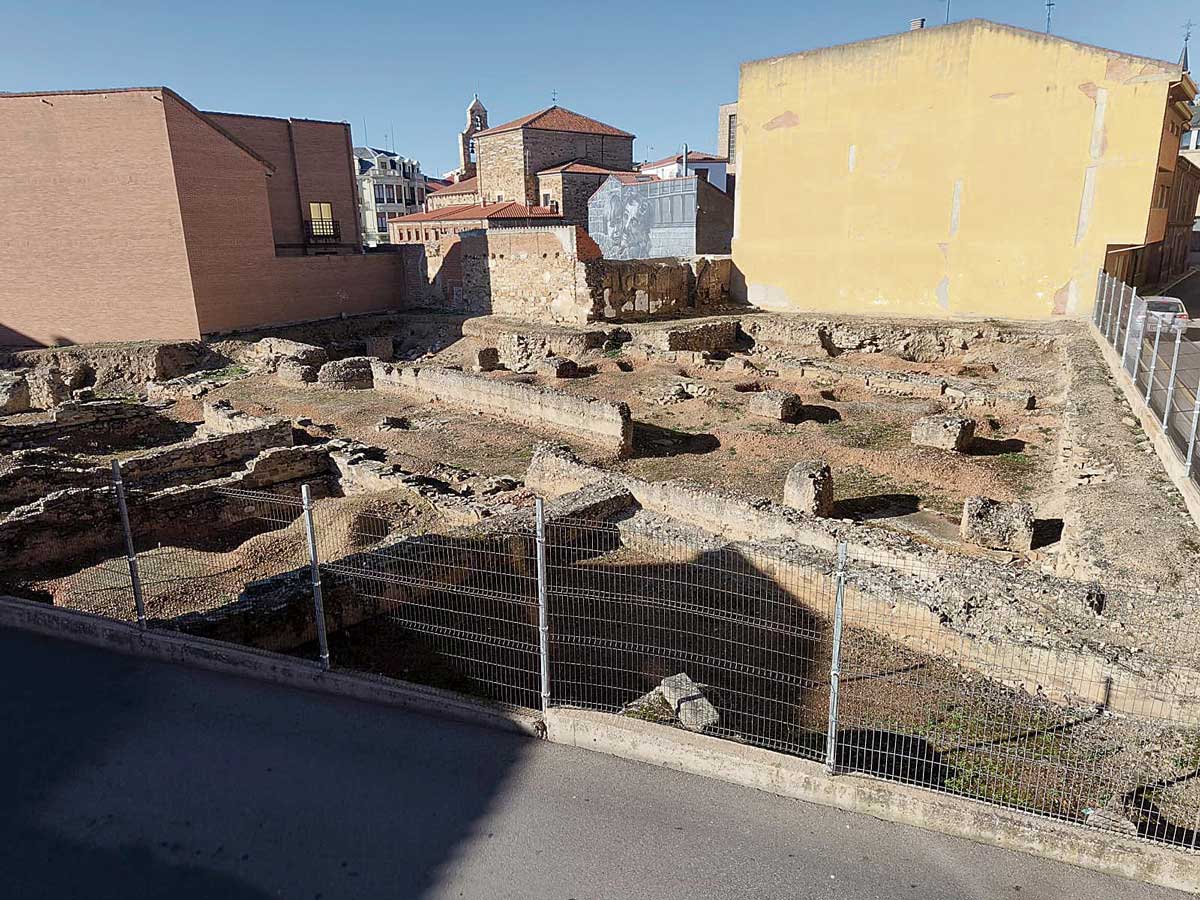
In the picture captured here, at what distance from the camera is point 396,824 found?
14.2 ft

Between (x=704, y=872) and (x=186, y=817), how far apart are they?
9.65 feet

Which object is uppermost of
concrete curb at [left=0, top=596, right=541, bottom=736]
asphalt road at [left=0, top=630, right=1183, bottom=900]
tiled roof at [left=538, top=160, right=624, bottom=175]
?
tiled roof at [left=538, top=160, right=624, bottom=175]

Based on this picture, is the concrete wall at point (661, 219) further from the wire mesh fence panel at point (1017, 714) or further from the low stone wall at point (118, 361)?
the wire mesh fence panel at point (1017, 714)

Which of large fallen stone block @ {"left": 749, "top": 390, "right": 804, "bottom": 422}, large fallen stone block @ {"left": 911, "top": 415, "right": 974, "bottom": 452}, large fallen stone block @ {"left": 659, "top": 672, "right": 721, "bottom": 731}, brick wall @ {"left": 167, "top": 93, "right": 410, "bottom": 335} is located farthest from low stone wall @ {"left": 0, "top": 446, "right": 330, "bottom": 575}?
brick wall @ {"left": 167, "top": 93, "right": 410, "bottom": 335}

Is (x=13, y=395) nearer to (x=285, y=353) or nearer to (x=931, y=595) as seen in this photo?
(x=285, y=353)

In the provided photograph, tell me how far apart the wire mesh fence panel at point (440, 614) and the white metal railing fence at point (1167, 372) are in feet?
24.2

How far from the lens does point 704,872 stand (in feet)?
13.0

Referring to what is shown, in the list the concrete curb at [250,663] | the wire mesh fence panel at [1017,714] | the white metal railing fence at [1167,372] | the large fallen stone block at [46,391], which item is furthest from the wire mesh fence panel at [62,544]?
the white metal railing fence at [1167,372]

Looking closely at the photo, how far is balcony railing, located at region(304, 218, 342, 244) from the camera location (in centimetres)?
3728

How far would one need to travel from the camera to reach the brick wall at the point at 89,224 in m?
26.8

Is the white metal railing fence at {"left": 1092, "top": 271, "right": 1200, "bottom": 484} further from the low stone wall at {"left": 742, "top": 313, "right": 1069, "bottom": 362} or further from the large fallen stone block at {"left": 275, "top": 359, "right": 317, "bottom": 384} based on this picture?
the large fallen stone block at {"left": 275, "top": 359, "right": 317, "bottom": 384}

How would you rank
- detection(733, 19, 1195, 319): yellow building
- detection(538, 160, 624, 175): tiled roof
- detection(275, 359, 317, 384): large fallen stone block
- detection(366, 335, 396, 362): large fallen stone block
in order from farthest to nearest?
detection(538, 160, 624, 175): tiled roof → detection(366, 335, 396, 362): large fallen stone block → detection(275, 359, 317, 384): large fallen stone block → detection(733, 19, 1195, 319): yellow building

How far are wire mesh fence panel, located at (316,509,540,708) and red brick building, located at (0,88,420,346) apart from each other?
24.1m

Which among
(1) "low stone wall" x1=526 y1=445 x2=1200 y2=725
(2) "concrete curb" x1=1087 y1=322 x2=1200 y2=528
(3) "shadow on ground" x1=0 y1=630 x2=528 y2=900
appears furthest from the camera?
(2) "concrete curb" x1=1087 y1=322 x2=1200 y2=528
